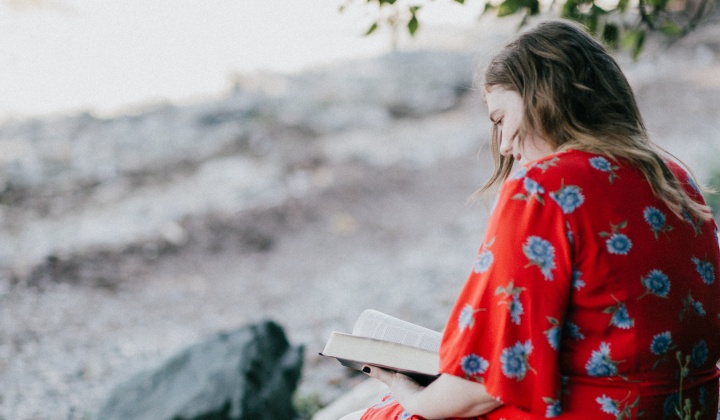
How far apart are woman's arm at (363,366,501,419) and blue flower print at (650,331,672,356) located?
1.16ft

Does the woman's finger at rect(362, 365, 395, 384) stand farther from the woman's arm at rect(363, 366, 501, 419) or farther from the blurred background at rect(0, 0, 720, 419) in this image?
the blurred background at rect(0, 0, 720, 419)

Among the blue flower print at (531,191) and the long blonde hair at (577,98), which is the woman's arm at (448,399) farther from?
the long blonde hair at (577,98)

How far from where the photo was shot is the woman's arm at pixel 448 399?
4.68ft

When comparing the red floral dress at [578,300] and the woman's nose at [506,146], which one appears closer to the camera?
the red floral dress at [578,300]

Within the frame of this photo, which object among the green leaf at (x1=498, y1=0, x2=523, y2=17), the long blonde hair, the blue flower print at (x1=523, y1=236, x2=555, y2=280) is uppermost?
the green leaf at (x1=498, y1=0, x2=523, y2=17)

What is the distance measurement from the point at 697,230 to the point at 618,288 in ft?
1.01

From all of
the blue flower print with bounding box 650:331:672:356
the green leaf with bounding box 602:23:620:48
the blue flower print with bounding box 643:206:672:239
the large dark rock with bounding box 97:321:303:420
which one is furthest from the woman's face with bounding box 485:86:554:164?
the large dark rock with bounding box 97:321:303:420

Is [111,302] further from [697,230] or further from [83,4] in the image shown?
[83,4]

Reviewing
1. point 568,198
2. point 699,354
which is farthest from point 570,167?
point 699,354

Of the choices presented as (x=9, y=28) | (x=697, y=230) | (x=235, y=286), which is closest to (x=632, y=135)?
(x=697, y=230)

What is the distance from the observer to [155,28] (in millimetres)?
13211

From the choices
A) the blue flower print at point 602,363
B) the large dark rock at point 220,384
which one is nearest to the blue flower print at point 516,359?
the blue flower print at point 602,363

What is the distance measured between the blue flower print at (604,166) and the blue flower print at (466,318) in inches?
16.2

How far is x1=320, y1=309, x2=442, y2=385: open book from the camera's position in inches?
62.3
